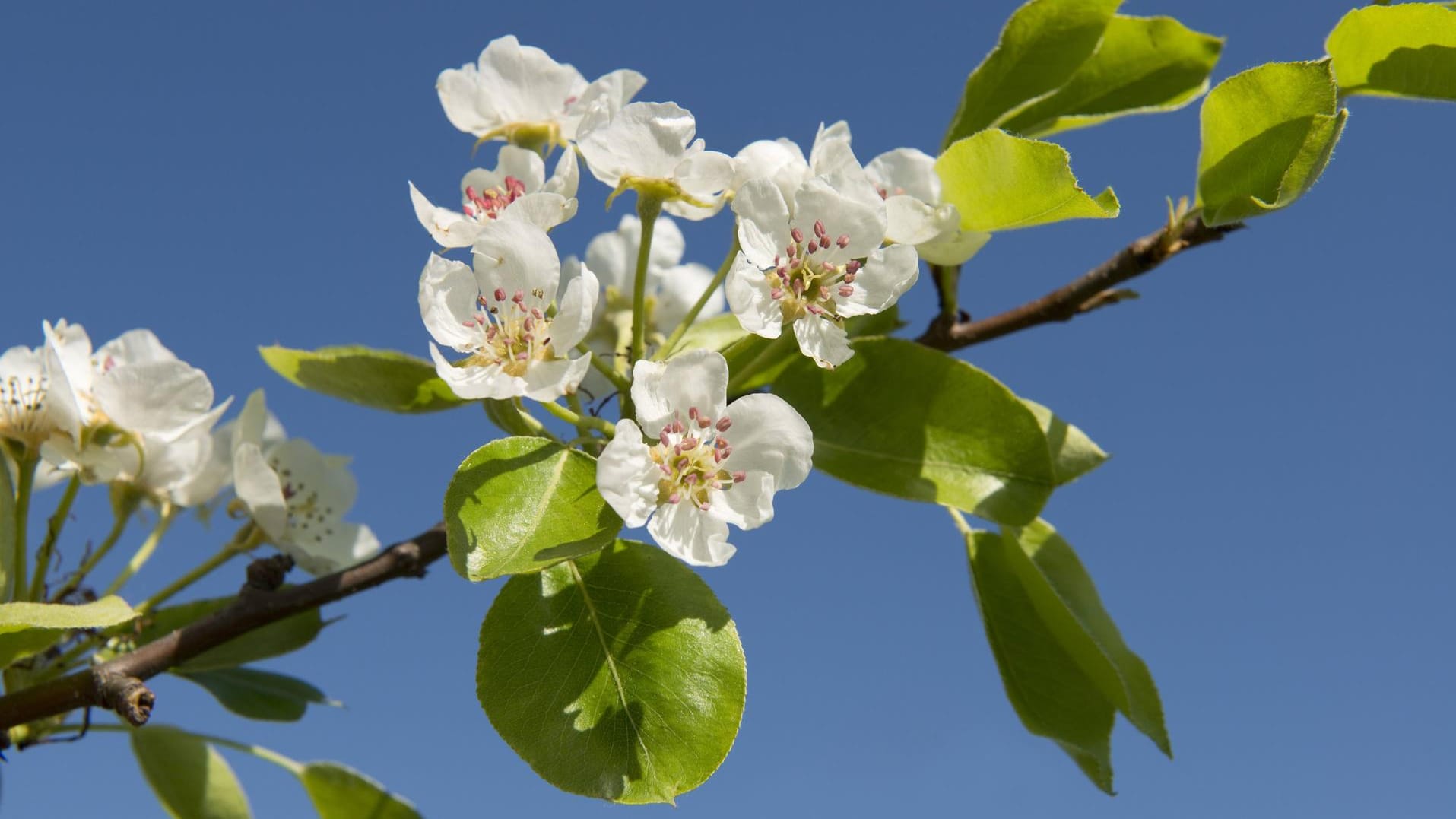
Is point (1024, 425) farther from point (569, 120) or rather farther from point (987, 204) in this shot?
point (569, 120)

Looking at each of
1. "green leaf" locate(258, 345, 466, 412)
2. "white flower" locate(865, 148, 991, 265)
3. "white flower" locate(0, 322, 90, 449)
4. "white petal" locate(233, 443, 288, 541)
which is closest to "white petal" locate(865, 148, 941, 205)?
"white flower" locate(865, 148, 991, 265)

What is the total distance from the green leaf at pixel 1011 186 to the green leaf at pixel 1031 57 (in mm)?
231

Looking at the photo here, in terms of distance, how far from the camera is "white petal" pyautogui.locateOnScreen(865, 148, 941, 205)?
4.76 ft

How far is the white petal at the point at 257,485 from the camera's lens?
1.72 m

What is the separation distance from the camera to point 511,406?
1.42 m

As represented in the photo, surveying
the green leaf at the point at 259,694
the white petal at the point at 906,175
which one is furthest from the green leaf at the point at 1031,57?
the green leaf at the point at 259,694

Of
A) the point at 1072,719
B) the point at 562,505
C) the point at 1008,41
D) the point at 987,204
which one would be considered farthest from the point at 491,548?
the point at 1008,41

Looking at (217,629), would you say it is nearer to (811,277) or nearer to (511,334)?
(511,334)

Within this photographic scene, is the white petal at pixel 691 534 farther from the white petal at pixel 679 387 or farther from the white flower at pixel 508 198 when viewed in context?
the white flower at pixel 508 198

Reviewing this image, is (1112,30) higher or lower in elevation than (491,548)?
higher

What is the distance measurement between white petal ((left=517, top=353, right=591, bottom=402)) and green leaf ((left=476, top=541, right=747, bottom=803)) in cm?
18

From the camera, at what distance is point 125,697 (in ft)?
4.50

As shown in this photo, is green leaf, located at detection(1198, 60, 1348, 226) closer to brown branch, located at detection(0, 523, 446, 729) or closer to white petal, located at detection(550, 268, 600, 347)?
white petal, located at detection(550, 268, 600, 347)

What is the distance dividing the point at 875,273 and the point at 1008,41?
0.45 meters
